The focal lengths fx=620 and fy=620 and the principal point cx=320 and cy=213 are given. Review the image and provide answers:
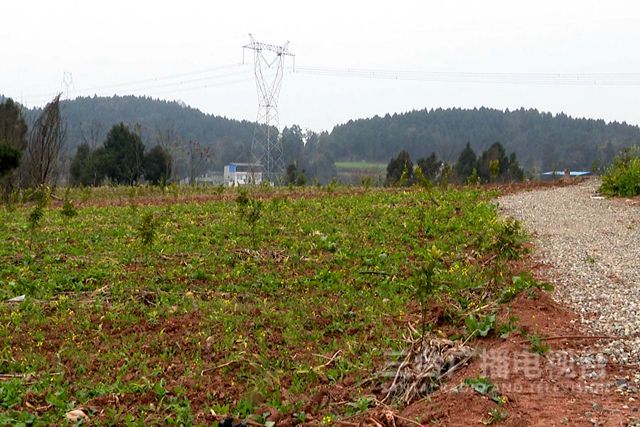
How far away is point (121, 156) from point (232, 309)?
72.0ft

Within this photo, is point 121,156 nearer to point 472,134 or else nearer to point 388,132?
point 388,132

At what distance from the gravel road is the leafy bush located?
33cm

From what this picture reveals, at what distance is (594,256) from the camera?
20.6 feet

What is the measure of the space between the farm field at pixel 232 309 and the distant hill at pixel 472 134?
96.6ft

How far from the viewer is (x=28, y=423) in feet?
10.9

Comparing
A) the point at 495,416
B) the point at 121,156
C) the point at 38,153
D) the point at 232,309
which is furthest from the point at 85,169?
the point at 495,416

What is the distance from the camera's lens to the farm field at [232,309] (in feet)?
11.8

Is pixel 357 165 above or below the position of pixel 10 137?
below

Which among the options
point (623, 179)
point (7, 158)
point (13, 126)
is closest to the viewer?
point (623, 179)

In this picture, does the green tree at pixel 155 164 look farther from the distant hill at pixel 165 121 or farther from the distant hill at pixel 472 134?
the distant hill at pixel 472 134

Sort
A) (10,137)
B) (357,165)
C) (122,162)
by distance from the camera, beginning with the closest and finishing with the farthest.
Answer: (10,137) → (122,162) → (357,165)

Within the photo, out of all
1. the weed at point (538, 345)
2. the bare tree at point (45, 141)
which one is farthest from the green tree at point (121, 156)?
the weed at point (538, 345)

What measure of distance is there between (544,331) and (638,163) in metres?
9.09

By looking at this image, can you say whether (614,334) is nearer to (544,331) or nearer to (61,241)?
(544,331)
